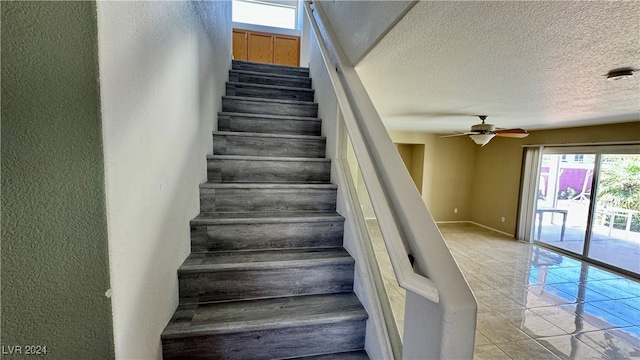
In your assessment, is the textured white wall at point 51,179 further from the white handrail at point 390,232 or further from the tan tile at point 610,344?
the tan tile at point 610,344

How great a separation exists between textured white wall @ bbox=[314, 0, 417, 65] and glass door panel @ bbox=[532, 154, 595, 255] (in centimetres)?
541

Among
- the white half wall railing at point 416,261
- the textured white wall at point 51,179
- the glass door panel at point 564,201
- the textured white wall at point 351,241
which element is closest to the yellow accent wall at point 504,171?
the glass door panel at point 564,201

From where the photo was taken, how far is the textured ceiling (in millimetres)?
1022

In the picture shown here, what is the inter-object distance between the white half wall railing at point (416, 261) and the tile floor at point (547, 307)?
0.45 meters

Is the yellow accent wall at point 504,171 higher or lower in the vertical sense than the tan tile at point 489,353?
higher

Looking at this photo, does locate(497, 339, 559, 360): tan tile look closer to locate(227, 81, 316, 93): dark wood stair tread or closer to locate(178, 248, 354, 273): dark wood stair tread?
locate(178, 248, 354, 273): dark wood stair tread

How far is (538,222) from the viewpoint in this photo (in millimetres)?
5562

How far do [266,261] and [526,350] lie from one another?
2475 mm

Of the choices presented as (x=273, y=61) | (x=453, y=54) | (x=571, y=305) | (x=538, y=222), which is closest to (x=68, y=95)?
(x=453, y=54)

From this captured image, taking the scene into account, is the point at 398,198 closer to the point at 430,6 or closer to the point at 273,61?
the point at 430,6

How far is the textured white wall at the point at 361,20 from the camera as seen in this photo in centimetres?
107

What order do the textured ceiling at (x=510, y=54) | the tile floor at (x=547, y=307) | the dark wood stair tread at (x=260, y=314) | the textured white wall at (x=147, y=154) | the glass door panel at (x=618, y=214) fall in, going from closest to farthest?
the textured white wall at (x=147, y=154)
the textured ceiling at (x=510, y=54)
the dark wood stair tread at (x=260, y=314)
the tile floor at (x=547, y=307)
the glass door panel at (x=618, y=214)

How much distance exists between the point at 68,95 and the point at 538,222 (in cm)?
715

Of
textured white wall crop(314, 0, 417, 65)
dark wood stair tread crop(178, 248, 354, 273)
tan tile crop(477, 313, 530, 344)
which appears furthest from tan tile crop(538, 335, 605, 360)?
textured white wall crop(314, 0, 417, 65)
